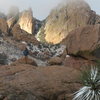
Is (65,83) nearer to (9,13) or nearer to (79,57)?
(79,57)

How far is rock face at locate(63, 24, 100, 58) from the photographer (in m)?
27.4

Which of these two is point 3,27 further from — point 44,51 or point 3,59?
point 3,59

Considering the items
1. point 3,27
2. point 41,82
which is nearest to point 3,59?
point 3,27

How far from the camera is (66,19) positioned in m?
165

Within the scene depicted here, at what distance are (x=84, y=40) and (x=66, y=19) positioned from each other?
449 ft

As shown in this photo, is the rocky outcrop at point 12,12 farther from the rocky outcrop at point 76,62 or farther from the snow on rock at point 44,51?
the rocky outcrop at point 76,62

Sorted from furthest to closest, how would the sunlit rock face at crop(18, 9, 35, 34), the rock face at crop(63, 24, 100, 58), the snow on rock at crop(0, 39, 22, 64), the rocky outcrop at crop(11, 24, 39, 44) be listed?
1. the sunlit rock face at crop(18, 9, 35, 34)
2. the rocky outcrop at crop(11, 24, 39, 44)
3. the snow on rock at crop(0, 39, 22, 64)
4. the rock face at crop(63, 24, 100, 58)

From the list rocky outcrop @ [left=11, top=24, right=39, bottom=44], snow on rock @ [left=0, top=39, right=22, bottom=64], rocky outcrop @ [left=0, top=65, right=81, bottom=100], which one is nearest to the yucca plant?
rocky outcrop @ [left=0, top=65, right=81, bottom=100]

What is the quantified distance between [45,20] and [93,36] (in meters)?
155

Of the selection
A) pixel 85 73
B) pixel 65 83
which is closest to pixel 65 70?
pixel 65 83

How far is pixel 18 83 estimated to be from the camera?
22.2 m

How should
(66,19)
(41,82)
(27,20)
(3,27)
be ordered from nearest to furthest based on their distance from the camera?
(41,82) → (3,27) → (27,20) → (66,19)

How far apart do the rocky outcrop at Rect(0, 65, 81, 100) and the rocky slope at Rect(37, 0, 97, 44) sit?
4828 inches

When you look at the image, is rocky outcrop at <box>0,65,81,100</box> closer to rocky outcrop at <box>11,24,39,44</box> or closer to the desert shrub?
the desert shrub
